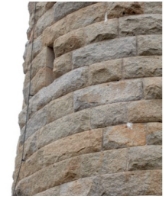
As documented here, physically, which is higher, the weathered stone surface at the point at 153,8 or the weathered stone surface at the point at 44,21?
the weathered stone surface at the point at 44,21

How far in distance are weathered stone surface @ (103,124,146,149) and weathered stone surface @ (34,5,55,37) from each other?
156cm

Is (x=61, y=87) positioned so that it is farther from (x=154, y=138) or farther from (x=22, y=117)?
(x=154, y=138)

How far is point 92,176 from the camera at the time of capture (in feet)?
14.9

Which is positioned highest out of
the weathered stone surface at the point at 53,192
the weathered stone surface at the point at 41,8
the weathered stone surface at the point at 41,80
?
the weathered stone surface at the point at 41,8

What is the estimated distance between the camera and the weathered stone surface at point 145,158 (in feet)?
14.5

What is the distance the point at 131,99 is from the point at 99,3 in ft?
3.56

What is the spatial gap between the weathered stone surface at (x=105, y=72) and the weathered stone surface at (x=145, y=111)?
0.33m

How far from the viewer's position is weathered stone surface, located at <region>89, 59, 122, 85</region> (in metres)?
4.96

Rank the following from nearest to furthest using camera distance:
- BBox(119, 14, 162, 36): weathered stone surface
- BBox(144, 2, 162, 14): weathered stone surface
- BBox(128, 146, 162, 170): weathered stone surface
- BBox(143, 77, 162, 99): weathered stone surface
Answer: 1. BBox(128, 146, 162, 170): weathered stone surface
2. BBox(143, 77, 162, 99): weathered stone surface
3. BBox(119, 14, 162, 36): weathered stone surface
4. BBox(144, 2, 162, 14): weathered stone surface

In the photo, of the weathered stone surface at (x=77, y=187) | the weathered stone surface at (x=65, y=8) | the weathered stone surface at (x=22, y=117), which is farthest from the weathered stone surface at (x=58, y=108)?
the weathered stone surface at (x=65, y=8)

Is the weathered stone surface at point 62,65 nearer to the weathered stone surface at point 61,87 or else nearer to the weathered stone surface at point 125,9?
the weathered stone surface at point 61,87

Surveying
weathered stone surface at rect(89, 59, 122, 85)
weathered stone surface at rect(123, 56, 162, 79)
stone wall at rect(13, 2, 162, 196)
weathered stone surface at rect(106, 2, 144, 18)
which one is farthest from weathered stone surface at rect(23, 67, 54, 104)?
weathered stone surface at rect(123, 56, 162, 79)

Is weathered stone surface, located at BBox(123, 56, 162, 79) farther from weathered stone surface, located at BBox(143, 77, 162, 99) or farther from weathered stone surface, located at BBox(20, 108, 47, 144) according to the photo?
weathered stone surface, located at BBox(20, 108, 47, 144)

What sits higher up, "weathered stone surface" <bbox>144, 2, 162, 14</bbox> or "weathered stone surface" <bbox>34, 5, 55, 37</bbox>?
"weathered stone surface" <bbox>34, 5, 55, 37</bbox>
